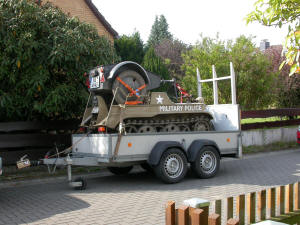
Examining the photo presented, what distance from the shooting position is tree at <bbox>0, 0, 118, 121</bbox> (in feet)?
32.5

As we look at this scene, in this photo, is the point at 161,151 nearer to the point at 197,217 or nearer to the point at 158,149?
the point at 158,149

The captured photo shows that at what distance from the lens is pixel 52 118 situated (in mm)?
11992

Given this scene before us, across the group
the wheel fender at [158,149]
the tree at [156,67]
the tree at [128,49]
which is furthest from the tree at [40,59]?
the tree at [128,49]

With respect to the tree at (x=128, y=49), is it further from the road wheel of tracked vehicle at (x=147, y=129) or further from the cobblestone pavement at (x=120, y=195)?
the road wheel of tracked vehicle at (x=147, y=129)

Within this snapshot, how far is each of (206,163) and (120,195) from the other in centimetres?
285

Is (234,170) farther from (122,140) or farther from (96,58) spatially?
(96,58)

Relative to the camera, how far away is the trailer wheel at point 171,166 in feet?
28.5

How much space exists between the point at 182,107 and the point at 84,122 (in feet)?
8.43

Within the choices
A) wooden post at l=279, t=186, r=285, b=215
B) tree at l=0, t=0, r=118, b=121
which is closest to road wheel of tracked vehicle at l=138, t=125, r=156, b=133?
tree at l=0, t=0, r=118, b=121

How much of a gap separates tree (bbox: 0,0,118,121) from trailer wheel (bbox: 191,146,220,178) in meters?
3.80

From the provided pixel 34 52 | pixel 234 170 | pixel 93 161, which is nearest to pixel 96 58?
pixel 34 52

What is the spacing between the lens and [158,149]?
8672mm

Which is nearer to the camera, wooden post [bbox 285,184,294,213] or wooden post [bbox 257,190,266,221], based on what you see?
wooden post [bbox 257,190,266,221]

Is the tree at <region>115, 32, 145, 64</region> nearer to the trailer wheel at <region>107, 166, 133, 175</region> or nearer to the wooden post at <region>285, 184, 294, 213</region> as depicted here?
the trailer wheel at <region>107, 166, 133, 175</region>
